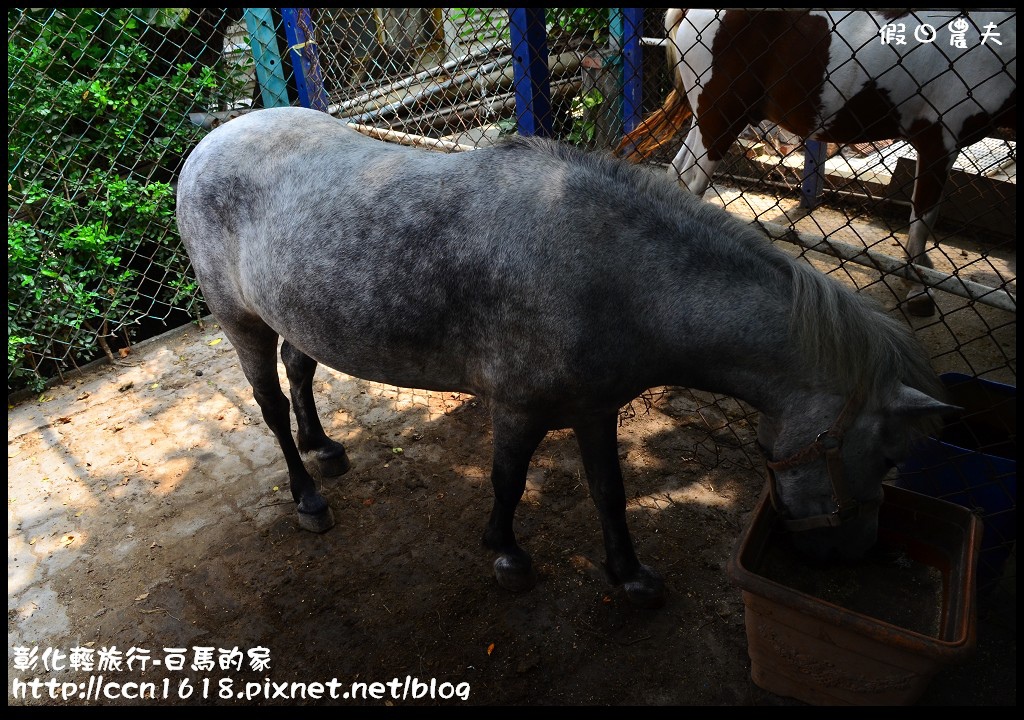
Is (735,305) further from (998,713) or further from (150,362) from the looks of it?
(150,362)

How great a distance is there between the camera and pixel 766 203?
622cm

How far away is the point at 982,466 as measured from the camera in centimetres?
247

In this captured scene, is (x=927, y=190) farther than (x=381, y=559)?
Yes

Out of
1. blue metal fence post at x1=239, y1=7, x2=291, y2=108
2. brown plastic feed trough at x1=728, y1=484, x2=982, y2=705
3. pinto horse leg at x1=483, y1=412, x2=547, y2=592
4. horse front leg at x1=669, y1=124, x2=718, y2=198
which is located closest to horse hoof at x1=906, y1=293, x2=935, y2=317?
horse front leg at x1=669, y1=124, x2=718, y2=198

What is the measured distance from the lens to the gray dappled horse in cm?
203

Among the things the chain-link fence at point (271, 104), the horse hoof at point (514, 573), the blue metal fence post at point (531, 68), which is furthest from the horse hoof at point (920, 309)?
the horse hoof at point (514, 573)

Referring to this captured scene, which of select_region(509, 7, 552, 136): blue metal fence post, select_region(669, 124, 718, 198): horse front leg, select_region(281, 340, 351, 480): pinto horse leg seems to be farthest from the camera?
select_region(669, 124, 718, 198): horse front leg

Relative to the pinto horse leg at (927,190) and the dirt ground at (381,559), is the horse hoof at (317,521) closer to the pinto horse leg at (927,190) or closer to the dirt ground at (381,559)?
the dirt ground at (381,559)

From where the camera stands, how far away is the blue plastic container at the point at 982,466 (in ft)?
8.02

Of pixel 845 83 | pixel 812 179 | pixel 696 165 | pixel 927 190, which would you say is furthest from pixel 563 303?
pixel 812 179

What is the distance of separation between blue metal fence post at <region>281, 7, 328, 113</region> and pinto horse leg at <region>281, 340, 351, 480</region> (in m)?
2.38

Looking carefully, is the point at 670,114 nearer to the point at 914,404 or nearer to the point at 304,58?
the point at 304,58

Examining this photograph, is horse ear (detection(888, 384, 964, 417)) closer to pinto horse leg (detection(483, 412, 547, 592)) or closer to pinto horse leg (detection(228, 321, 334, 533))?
pinto horse leg (detection(483, 412, 547, 592))

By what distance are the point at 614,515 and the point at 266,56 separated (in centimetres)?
426
